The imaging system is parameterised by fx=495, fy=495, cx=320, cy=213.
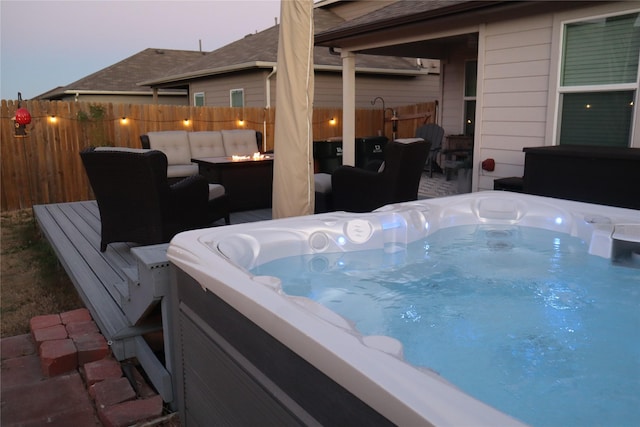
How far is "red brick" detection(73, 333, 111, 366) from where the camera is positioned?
2.71 meters

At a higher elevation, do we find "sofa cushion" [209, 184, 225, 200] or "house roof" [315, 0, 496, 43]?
"house roof" [315, 0, 496, 43]

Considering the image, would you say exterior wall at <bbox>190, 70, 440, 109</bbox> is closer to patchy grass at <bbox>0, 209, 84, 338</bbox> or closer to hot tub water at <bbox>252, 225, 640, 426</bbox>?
patchy grass at <bbox>0, 209, 84, 338</bbox>

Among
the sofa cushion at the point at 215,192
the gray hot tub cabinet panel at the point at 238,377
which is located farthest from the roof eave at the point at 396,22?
the gray hot tub cabinet panel at the point at 238,377

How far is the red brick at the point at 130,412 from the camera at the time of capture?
7.20 feet

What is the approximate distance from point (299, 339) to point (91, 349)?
1.89 m

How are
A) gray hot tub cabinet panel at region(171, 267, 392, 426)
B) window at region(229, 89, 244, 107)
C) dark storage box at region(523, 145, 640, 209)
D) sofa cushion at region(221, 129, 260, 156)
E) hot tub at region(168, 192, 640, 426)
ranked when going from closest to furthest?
hot tub at region(168, 192, 640, 426) < gray hot tub cabinet panel at region(171, 267, 392, 426) < dark storage box at region(523, 145, 640, 209) < sofa cushion at region(221, 129, 260, 156) < window at region(229, 89, 244, 107)

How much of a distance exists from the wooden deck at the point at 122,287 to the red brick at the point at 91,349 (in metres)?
0.06

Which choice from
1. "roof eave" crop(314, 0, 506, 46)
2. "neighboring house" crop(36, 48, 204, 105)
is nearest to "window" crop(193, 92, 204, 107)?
"neighboring house" crop(36, 48, 204, 105)

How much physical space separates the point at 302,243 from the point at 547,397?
1527 mm

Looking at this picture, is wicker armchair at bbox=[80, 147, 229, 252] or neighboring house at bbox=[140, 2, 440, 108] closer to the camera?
wicker armchair at bbox=[80, 147, 229, 252]

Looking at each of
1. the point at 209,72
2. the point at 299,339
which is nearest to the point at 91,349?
the point at 299,339

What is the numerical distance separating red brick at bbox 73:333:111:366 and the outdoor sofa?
4.41 m

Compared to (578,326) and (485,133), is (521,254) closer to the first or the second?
(578,326)

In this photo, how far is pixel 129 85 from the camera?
16.6m
